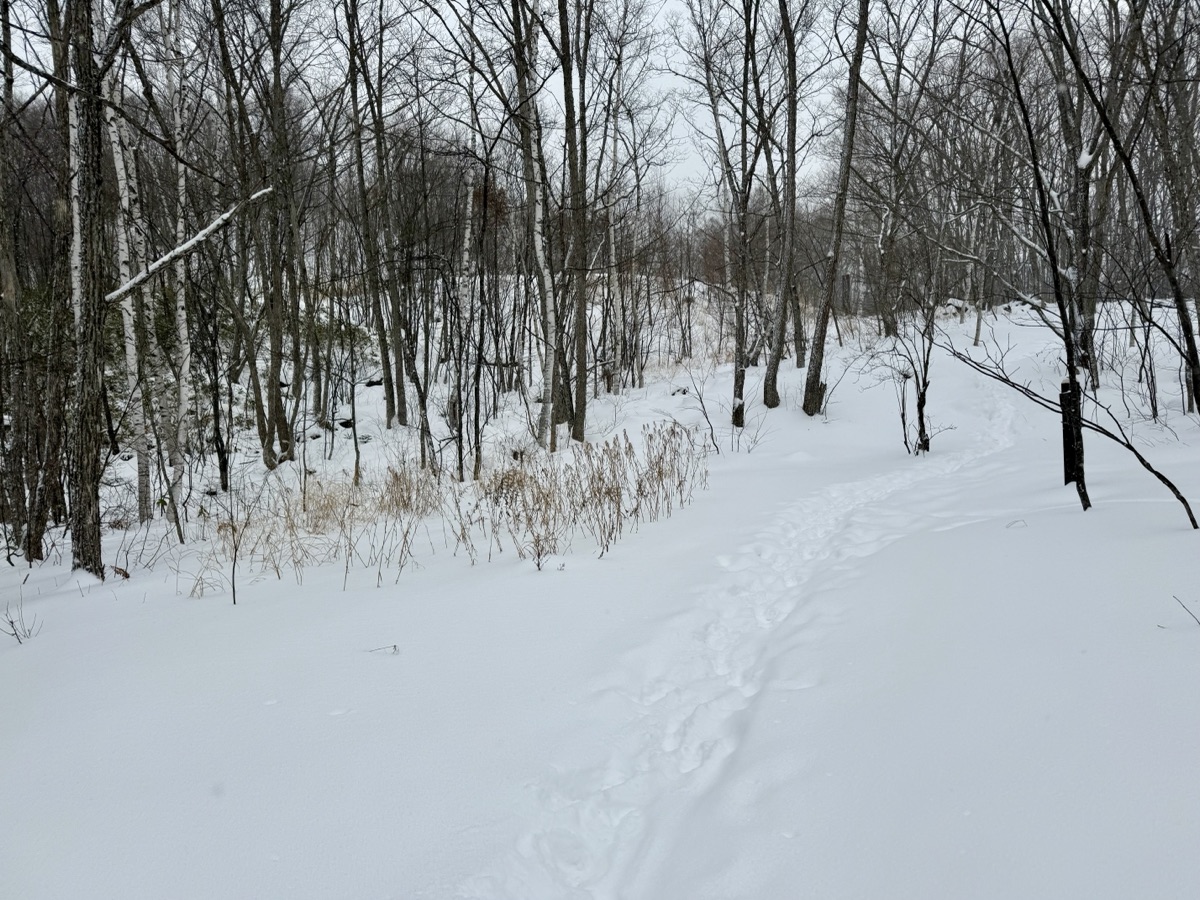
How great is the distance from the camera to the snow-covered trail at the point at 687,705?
1850 mm

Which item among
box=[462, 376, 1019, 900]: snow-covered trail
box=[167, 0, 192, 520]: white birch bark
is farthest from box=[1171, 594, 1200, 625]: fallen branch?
box=[167, 0, 192, 520]: white birch bark

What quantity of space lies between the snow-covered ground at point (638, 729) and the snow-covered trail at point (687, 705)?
1cm

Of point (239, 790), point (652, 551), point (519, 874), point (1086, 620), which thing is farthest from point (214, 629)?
point (1086, 620)

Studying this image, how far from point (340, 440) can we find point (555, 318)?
281 inches

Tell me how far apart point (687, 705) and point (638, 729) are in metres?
0.31

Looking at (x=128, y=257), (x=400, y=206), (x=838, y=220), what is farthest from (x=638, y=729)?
(x=400, y=206)

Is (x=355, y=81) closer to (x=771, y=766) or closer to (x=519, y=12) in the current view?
(x=519, y=12)

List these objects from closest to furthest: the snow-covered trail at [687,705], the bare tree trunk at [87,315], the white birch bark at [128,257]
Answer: the snow-covered trail at [687,705] → the bare tree trunk at [87,315] → the white birch bark at [128,257]

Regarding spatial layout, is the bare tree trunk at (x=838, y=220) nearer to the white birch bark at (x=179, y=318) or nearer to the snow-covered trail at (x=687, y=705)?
the snow-covered trail at (x=687, y=705)

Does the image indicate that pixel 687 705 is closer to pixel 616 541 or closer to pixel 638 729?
pixel 638 729

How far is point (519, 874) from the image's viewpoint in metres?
1.78

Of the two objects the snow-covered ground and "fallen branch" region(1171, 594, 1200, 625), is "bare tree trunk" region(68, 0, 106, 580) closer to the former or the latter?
the snow-covered ground

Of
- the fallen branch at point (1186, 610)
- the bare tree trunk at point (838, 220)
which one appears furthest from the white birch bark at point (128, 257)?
the bare tree trunk at point (838, 220)

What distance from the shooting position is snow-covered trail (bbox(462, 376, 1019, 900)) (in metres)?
1.85
